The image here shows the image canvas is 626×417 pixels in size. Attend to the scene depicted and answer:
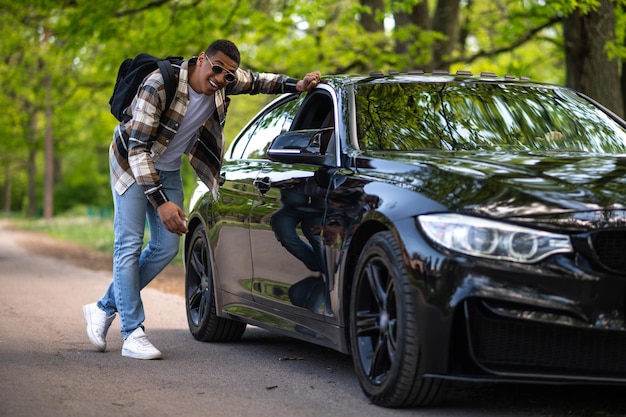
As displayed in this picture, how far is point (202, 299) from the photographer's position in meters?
8.03

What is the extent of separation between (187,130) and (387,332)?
250 cm

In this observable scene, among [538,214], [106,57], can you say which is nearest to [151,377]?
[538,214]

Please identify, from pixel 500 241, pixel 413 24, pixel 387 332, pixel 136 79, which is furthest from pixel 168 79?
pixel 413 24

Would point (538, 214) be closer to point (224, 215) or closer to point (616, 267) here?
point (616, 267)

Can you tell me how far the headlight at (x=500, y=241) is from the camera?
466 centimetres

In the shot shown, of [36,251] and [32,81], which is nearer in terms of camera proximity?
[36,251]

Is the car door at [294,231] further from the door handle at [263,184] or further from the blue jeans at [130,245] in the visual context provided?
the blue jeans at [130,245]

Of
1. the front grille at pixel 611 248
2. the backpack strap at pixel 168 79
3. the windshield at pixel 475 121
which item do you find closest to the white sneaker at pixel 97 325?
the backpack strap at pixel 168 79

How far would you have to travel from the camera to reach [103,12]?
1777cm

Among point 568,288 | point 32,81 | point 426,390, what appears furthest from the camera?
point 32,81

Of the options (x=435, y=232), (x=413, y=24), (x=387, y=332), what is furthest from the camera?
(x=413, y=24)

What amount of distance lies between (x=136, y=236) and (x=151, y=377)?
1.17 meters

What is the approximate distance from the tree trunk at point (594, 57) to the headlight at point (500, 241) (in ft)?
26.0

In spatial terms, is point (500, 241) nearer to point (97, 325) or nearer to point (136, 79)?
point (136, 79)
